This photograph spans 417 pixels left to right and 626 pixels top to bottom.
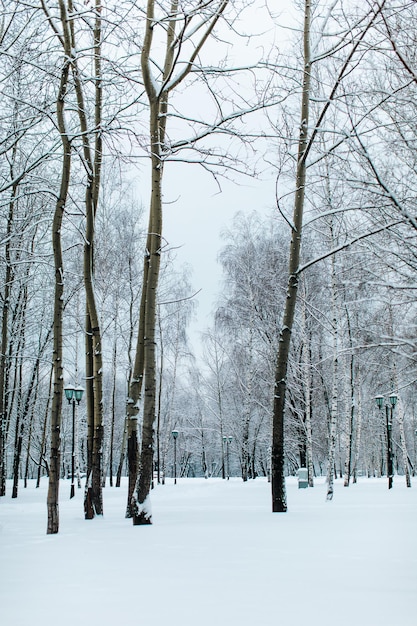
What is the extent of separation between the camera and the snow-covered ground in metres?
3.33

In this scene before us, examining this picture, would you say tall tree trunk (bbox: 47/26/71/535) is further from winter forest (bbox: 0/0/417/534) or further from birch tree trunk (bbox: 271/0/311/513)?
birch tree trunk (bbox: 271/0/311/513)

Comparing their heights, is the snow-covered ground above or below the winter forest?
below

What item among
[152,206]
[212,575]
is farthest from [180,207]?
[212,575]

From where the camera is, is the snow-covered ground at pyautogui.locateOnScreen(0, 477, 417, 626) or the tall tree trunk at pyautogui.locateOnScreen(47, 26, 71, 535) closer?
the snow-covered ground at pyautogui.locateOnScreen(0, 477, 417, 626)

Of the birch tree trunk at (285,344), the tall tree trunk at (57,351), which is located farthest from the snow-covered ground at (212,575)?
the birch tree trunk at (285,344)

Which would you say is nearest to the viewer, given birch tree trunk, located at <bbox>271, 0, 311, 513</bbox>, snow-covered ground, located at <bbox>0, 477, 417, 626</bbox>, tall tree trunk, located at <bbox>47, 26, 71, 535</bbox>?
snow-covered ground, located at <bbox>0, 477, 417, 626</bbox>

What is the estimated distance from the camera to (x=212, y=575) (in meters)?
4.45

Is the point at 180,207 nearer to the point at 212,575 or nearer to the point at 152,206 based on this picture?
the point at 152,206

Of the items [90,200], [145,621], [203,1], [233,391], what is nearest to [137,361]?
[90,200]

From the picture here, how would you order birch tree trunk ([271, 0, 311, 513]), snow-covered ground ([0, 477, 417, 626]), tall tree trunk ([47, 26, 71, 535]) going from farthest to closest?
birch tree trunk ([271, 0, 311, 513]) < tall tree trunk ([47, 26, 71, 535]) < snow-covered ground ([0, 477, 417, 626])

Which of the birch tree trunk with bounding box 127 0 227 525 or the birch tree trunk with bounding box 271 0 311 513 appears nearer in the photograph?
the birch tree trunk with bounding box 127 0 227 525

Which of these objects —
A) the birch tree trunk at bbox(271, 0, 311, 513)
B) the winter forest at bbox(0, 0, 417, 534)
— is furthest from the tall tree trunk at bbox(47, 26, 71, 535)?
the birch tree trunk at bbox(271, 0, 311, 513)

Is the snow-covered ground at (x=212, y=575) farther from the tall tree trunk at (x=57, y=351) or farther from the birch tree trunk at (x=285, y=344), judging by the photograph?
the birch tree trunk at (x=285, y=344)

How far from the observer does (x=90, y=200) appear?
10.0 m
